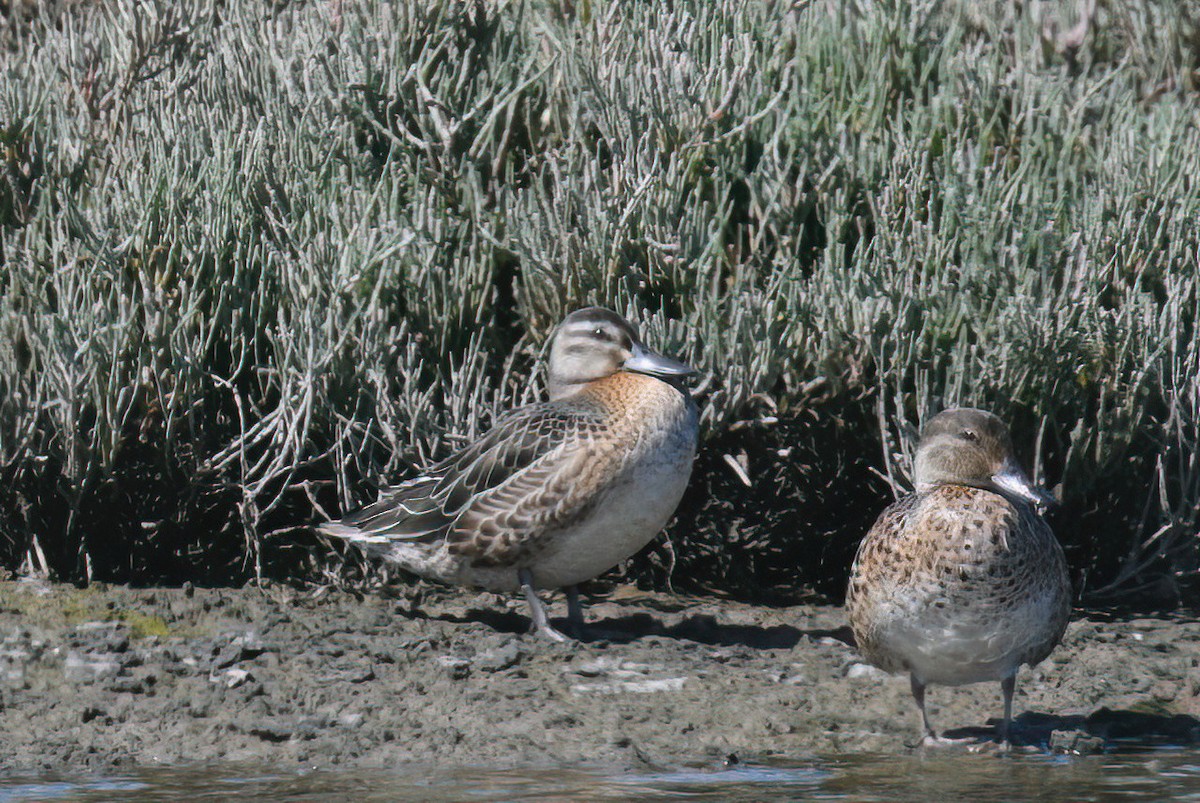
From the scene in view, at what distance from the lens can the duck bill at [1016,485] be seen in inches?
201

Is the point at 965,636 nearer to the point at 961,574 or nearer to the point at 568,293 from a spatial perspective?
the point at 961,574

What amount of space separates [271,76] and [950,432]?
4.32 meters

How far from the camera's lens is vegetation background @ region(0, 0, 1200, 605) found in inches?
257

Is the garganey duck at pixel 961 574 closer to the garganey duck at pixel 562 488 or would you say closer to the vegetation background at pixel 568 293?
the garganey duck at pixel 562 488

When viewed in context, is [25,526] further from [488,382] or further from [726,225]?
[726,225]

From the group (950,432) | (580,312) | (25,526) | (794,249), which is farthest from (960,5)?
(25,526)

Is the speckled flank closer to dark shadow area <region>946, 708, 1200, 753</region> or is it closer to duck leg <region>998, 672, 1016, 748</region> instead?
duck leg <region>998, 672, 1016, 748</region>

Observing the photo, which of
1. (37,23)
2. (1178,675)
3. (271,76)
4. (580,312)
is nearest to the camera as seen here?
(1178,675)

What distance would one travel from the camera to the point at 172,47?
8430mm

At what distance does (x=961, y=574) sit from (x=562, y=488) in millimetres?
1610

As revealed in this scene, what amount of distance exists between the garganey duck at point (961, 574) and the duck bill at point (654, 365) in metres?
1.20

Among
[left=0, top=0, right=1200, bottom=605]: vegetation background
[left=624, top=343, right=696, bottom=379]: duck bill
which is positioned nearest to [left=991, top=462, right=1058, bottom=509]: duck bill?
[left=0, top=0, right=1200, bottom=605]: vegetation background

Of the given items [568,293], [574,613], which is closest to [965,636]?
[574,613]

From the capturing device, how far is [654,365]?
623cm
